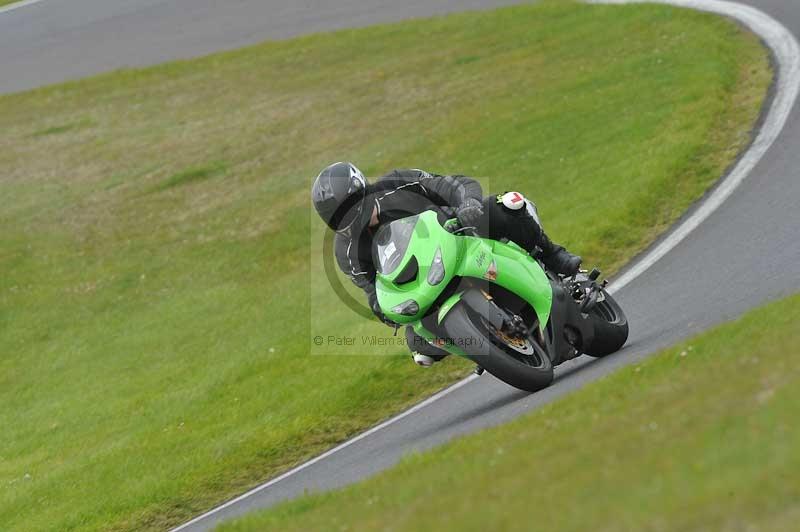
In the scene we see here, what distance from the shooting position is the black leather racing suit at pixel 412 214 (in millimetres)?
8977

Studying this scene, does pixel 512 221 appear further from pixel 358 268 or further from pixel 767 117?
pixel 767 117

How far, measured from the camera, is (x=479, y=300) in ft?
27.6

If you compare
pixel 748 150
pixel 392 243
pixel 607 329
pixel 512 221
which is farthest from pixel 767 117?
pixel 392 243

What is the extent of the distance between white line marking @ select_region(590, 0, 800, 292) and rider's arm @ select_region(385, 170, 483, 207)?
10.8 feet

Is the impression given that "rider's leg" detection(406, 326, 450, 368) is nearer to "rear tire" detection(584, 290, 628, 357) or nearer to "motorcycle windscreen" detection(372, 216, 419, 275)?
"motorcycle windscreen" detection(372, 216, 419, 275)

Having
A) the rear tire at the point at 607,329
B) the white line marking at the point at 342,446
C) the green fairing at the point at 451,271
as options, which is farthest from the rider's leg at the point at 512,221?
the white line marking at the point at 342,446

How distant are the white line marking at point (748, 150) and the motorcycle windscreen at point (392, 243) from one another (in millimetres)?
2339

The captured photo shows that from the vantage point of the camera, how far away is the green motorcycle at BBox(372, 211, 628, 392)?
8.36 metres

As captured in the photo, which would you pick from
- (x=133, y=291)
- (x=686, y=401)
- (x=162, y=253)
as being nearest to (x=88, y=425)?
(x=133, y=291)

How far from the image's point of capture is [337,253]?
9.20 meters

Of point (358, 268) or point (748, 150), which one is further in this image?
point (748, 150)

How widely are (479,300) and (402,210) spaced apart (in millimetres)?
1027

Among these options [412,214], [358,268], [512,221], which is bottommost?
[358,268]

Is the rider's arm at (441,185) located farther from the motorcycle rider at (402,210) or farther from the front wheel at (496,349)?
the front wheel at (496,349)
